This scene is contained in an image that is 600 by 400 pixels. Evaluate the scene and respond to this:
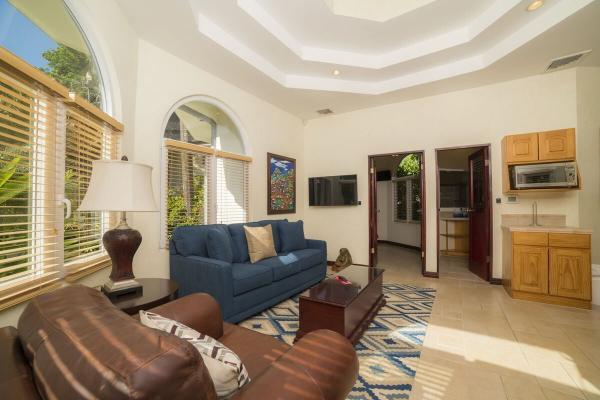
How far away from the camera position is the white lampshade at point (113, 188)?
1.57m

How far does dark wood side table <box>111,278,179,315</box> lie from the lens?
162 centimetres

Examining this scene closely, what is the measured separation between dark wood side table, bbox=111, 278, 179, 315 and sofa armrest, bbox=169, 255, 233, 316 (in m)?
0.47

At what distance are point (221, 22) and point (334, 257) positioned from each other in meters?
4.31

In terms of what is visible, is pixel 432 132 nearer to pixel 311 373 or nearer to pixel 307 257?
pixel 307 257

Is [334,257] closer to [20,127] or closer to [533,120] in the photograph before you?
[533,120]

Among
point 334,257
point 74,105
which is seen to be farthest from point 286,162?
point 74,105

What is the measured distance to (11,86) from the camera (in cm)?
141

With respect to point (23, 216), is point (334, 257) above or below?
below

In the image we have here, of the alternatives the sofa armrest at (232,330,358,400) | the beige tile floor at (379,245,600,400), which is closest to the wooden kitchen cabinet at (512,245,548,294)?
the beige tile floor at (379,245,600,400)

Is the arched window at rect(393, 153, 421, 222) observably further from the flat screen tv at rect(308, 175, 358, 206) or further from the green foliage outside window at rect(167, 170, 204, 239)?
the green foliage outside window at rect(167, 170, 204, 239)

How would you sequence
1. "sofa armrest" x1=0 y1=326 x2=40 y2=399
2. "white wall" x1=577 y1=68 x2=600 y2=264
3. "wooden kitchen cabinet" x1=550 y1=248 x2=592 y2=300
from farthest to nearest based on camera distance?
"white wall" x1=577 y1=68 x2=600 y2=264 → "wooden kitchen cabinet" x1=550 y1=248 x2=592 y2=300 → "sofa armrest" x1=0 y1=326 x2=40 y2=399

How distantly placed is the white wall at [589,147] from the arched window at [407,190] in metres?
3.69

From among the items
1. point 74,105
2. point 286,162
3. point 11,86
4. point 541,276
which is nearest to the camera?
point 11,86

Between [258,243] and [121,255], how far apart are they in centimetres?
168
